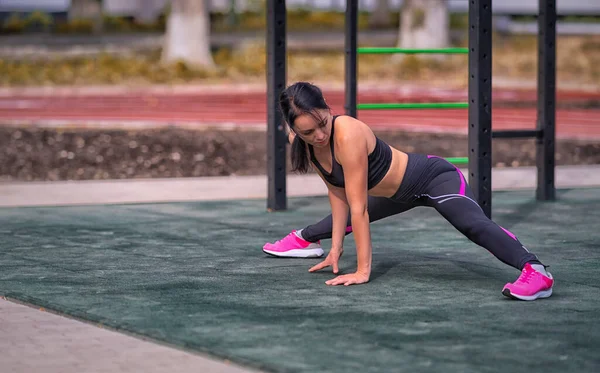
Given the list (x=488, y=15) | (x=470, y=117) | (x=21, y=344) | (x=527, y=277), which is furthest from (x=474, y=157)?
(x=21, y=344)

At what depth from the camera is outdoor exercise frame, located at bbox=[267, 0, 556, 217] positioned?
912 cm

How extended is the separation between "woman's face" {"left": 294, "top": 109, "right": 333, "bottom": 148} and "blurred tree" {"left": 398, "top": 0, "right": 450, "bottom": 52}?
23.7 m

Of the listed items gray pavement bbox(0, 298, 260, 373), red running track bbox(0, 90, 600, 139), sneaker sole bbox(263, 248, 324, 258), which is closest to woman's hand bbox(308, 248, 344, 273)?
sneaker sole bbox(263, 248, 324, 258)

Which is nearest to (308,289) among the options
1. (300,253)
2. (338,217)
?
(338,217)

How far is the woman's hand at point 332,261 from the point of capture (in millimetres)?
6832

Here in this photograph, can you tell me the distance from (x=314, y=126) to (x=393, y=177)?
27.8 inches

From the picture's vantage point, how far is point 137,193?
11.3m

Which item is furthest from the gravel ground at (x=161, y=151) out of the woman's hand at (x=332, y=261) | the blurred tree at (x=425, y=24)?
the blurred tree at (x=425, y=24)

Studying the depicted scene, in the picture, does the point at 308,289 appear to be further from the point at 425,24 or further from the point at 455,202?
the point at 425,24

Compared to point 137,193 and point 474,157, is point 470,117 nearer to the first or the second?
point 474,157

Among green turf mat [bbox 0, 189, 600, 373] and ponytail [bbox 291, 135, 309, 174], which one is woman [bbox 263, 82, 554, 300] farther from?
green turf mat [bbox 0, 189, 600, 373]

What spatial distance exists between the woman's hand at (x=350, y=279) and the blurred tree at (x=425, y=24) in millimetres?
23385

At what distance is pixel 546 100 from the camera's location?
10.8 m

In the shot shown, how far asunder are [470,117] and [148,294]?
11.7 ft
